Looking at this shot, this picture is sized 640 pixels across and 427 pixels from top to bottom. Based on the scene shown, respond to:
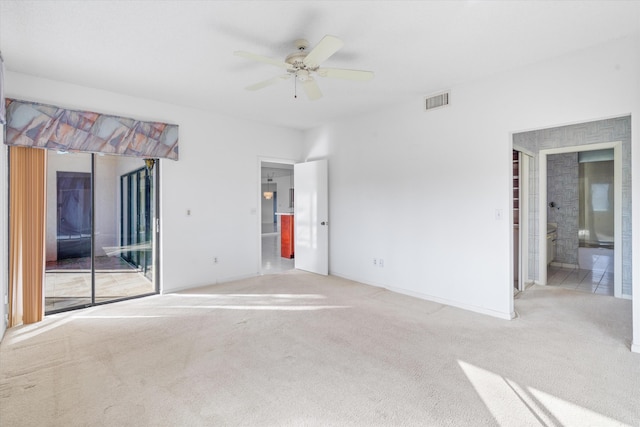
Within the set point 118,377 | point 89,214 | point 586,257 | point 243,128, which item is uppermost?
point 243,128

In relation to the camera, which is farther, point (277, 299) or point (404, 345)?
point (277, 299)

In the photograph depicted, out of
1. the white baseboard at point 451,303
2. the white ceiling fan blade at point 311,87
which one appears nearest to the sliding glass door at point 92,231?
the white ceiling fan blade at point 311,87

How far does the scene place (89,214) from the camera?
4.15 m

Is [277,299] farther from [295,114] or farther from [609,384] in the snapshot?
[609,384]

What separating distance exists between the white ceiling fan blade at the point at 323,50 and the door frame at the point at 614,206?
4.27 metres

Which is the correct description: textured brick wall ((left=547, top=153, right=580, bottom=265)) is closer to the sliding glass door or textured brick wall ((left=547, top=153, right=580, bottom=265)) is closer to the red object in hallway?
the red object in hallway

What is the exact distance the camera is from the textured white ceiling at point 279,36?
2389 millimetres

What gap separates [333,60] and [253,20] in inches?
39.8

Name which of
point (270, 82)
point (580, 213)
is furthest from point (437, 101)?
point (580, 213)

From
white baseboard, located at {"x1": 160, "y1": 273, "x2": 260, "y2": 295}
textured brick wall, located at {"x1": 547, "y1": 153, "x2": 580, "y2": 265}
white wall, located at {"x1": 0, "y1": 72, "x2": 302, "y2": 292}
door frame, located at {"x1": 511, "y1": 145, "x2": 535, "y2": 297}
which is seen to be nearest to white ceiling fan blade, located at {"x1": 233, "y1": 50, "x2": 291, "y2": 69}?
white wall, located at {"x1": 0, "y1": 72, "x2": 302, "y2": 292}

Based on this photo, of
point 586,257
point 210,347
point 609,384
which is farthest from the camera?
point 586,257

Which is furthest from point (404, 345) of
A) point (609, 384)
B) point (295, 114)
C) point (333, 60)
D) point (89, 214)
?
point (89, 214)

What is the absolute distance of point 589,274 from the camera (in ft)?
18.2

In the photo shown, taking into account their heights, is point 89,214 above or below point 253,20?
below
